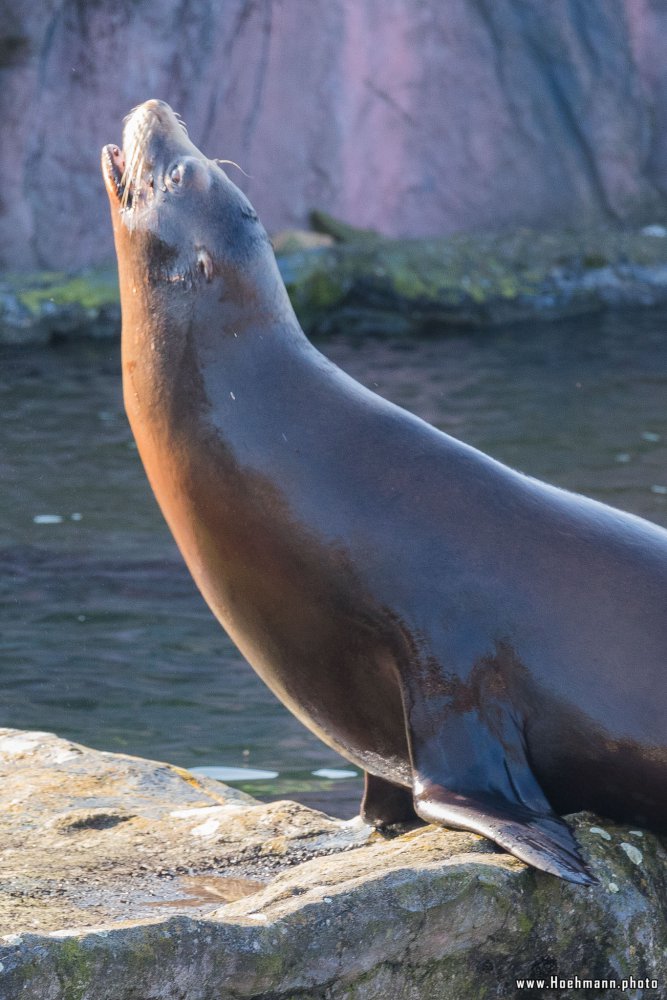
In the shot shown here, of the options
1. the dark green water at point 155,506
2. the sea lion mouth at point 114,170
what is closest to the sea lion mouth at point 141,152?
the sea lion mouth at point 114,170

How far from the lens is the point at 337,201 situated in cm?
2000

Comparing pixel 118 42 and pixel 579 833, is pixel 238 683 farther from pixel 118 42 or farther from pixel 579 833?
pixel 118 42

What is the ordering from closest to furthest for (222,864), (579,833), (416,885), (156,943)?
(156,943) < (416,885) < (579,833) < (222,864)

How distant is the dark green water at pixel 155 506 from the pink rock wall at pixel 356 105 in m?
2.79

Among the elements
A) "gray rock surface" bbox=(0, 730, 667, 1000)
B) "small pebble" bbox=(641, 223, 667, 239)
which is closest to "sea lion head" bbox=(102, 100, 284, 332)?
"gray rock surface" bbox=(0, 730, 667, 1000)

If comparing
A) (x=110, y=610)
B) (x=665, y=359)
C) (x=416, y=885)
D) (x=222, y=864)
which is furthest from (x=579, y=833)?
(x=665, y=359)

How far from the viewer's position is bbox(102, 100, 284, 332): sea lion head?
13.7ft

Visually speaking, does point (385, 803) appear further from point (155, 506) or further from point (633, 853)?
point (155, 506)

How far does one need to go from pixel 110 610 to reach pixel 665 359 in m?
9.89

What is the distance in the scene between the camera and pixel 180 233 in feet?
13.9

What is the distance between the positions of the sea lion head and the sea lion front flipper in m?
1.32

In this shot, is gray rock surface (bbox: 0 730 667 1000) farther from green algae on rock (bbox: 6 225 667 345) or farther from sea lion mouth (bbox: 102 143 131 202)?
green algae on rock (bbox: 6 225 667 345)

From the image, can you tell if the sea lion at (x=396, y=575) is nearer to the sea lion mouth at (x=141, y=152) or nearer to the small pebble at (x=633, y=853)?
the small pebble at (x=633, y=853)

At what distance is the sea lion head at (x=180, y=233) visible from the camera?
13.7 feet
